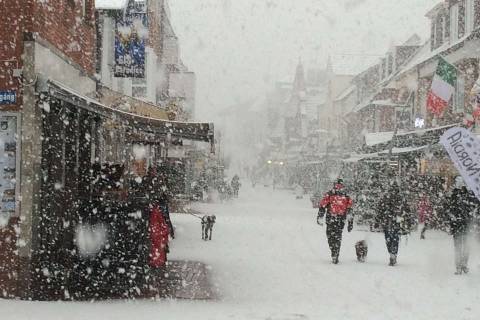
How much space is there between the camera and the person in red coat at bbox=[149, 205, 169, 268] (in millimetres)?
10375

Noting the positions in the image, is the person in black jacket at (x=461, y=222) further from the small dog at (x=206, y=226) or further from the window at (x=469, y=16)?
the window at (x=469, y=16)

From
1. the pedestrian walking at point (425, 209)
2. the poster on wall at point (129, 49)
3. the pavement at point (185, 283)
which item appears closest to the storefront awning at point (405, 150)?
the pedestrian walking at point (425, 209)

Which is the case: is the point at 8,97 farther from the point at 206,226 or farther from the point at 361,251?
the point at 206,226

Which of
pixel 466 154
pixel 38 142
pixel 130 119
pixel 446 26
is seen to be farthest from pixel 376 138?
pixel 38 142

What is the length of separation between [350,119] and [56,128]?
44.1 metres

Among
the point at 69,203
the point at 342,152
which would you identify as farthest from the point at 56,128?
the point at 342,152

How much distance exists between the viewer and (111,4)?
17.0 meters

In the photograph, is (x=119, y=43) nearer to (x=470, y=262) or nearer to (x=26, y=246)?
(x=26, y=246)

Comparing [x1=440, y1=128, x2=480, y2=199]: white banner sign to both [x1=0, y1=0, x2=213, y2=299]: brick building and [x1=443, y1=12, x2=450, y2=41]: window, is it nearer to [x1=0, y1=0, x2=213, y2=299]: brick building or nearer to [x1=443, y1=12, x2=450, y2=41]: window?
[x1=0, y1=0, x2=213, y2=299]: brick building

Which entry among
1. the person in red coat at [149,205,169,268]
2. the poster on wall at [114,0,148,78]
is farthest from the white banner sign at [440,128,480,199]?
the poster on wall at [114,0,148,78]

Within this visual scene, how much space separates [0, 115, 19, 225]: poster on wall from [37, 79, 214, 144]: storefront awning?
33.8 inches

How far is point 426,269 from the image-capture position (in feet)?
42.8

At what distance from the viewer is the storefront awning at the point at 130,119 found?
869 cm

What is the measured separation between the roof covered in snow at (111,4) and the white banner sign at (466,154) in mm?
9234
